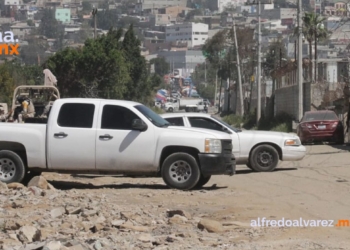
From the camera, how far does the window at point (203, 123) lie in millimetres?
21625

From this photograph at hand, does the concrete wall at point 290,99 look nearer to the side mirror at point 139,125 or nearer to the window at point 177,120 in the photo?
the window at point 177,120

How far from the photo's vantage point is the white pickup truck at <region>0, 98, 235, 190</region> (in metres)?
17.3

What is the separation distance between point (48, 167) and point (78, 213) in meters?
4.36

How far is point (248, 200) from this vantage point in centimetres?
1574

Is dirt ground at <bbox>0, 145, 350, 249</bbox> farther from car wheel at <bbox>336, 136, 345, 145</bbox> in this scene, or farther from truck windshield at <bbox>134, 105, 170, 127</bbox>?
car wheel at <bbox>336, 136, 345, 145</bbox>

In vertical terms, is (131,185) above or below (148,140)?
below

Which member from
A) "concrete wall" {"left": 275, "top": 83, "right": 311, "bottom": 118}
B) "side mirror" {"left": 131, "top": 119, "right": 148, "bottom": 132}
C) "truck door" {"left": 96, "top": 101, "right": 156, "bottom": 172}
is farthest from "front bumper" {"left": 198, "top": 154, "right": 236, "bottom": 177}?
"concrete wall" {"left": 275, "top": 83, "right": 311, "bottom": 118}

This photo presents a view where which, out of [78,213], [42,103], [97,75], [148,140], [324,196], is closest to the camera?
[78,213]

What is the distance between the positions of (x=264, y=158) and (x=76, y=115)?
232 inches

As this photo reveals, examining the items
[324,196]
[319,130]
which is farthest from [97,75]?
[324,196]

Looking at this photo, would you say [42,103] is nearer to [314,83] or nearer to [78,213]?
[78,213]

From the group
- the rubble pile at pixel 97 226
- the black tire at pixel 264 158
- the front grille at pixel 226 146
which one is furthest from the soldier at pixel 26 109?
the rubble pile at pixel 97 226

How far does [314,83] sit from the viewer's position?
51281mm

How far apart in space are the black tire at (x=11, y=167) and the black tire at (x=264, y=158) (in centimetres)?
636
